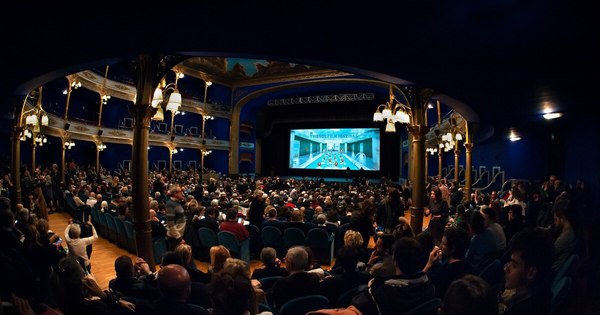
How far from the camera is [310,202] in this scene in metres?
10.9

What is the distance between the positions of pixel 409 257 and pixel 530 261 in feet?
2.56

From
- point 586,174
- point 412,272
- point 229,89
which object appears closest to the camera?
point 412,272

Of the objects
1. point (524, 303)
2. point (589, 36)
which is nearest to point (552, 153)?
point (589, 36)

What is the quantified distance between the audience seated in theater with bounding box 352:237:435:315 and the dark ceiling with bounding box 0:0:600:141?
6.97 feet

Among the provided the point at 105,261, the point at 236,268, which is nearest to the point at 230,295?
the point at 236,268

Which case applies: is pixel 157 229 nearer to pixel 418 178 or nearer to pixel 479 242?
pixel 418 178

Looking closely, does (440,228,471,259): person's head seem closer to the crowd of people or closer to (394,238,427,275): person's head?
the crowd of people

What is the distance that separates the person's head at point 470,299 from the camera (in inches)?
67.6

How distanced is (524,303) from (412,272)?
0.70 metres

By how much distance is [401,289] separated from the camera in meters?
2.39

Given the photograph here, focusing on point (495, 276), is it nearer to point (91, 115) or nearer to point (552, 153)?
point (552, 153)

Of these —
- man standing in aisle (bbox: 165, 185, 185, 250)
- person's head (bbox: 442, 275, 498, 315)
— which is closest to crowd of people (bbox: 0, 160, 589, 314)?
person's head (bbox: 442, 275, 498, 315)

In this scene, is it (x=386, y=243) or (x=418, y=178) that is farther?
(x=418, y=178)

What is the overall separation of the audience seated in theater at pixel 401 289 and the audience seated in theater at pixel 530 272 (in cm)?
56
